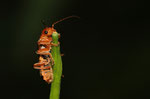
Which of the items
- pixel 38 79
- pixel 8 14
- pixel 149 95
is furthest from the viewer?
pixel 38 79

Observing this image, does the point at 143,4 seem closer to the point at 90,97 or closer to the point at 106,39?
the point at 106,39

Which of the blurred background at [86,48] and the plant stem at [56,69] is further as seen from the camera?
the blurred background at [86,48]

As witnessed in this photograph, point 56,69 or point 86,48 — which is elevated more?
point 86,48

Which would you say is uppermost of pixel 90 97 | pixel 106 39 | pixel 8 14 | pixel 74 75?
pixel 8 14

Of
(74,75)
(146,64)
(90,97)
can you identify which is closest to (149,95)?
(146,64)

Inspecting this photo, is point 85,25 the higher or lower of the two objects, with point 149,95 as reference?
higher

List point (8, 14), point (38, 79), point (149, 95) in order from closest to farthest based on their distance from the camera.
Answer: point (149, 95)
point (8, 14)
point (38, 79)

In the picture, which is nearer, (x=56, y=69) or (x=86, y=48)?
(x=56, y=69)

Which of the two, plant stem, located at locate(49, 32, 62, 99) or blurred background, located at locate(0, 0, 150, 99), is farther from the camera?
blurred background, located at locate(0, 0, 150, 99)
